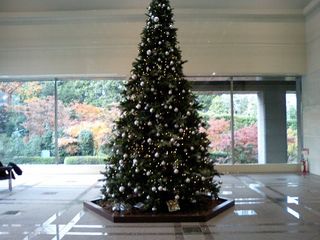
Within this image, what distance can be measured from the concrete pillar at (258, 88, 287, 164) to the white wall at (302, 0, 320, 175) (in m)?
0.63

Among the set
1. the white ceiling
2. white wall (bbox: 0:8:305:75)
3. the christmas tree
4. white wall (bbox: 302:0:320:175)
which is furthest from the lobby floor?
the white ceiling

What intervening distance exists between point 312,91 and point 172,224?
705 cm

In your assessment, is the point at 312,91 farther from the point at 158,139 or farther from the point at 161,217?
the point at 161,217

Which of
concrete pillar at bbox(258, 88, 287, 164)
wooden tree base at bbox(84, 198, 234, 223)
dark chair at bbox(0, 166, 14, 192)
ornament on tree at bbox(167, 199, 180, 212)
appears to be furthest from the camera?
concrete pillar at bbox(258, 88, 287, 164)

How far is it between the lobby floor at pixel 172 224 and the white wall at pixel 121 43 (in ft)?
10.9

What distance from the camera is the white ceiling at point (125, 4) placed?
10.6m

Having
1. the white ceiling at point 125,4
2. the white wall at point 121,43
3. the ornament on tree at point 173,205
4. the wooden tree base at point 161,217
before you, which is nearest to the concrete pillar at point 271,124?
the white wall at point 121,43

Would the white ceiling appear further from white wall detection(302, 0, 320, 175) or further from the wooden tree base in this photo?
the wooden tree base

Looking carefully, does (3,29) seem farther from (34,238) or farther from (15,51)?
(34,238)

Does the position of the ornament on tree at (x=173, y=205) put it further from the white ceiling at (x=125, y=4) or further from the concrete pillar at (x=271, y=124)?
the concrete pillar at (x=271, y=124)

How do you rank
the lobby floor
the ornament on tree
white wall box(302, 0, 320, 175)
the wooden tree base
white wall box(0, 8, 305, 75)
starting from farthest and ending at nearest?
1. white wall box(0, 8, 305, 75)
2. white wall box(302, 0, 320, 175)
3. the ornament on tree
4. the wooden tree base
5. the lobby floor

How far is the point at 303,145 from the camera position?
457 inches

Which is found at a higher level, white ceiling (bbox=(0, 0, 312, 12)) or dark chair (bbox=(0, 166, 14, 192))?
white ceiling (bbox=(0, 0, 312, 12))

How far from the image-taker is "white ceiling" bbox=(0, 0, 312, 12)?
34.8 feet
